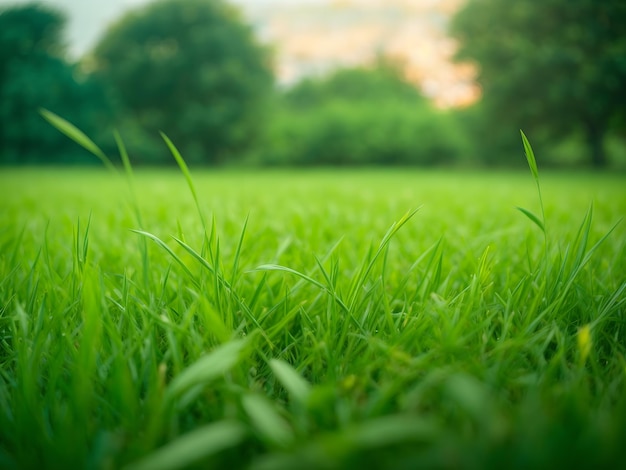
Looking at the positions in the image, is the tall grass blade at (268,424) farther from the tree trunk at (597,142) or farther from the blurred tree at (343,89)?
the blurred tree at (343,89)

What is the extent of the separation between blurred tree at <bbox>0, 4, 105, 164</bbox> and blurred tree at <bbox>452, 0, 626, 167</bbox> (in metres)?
12.8

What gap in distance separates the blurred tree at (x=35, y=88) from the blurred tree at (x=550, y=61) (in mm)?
12786

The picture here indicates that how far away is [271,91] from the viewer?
16156 mm

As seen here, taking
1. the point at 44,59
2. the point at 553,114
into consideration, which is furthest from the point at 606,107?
the point at 44,59

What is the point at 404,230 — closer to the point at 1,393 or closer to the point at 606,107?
the point at 1,393

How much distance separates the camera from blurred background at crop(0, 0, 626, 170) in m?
10.6

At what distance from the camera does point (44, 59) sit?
13664 mm

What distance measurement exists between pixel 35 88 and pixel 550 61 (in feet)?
49.7

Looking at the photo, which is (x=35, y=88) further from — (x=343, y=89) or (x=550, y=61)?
(x=343, y=89)

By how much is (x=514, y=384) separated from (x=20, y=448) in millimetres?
496

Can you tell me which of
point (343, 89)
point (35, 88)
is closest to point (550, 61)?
point (35, 88)

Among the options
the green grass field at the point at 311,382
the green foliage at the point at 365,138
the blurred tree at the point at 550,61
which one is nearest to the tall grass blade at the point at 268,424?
the green grass field at the point at 311,382

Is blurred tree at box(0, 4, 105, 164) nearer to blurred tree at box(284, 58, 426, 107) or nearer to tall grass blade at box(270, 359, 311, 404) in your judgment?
tall grass blade at box(270, 359, 311, 404)

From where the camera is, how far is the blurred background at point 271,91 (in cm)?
1063
